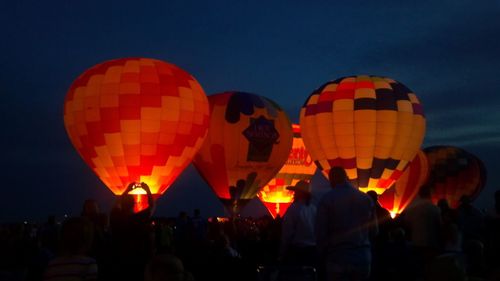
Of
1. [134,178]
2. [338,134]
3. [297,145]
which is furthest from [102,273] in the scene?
[297,145]

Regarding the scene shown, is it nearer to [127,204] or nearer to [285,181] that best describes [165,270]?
[127,204]

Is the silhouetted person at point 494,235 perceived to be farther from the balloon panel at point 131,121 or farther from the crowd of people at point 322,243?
the balloon panel at point 131,121

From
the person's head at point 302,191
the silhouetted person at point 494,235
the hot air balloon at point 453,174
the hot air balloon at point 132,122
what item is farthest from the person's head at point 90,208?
the hot air balloon at point 453,174

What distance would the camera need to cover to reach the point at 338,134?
1950 cm

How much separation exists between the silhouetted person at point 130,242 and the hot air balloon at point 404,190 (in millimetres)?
18975

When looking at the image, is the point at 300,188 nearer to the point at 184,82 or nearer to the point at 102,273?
the point at 102,273

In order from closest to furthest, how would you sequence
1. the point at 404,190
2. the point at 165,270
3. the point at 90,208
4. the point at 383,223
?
the point at 165,270 → the point at 90,208 → the point at 383,223 → the point at 404,190

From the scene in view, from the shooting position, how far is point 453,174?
1050 inches

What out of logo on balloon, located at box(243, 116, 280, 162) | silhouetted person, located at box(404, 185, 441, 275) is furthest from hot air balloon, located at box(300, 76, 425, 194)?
silhouetted person, located at box(404, 185, 441, 275)

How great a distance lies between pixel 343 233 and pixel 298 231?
0.82m

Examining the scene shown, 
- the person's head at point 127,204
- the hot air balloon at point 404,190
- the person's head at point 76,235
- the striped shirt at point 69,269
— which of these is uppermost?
the hot air balloon at point 404,190

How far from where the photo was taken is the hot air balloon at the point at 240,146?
1934 cm

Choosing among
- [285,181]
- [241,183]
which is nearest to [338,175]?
[241,183]

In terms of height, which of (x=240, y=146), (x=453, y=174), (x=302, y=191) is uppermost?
(x=240, y=146)
